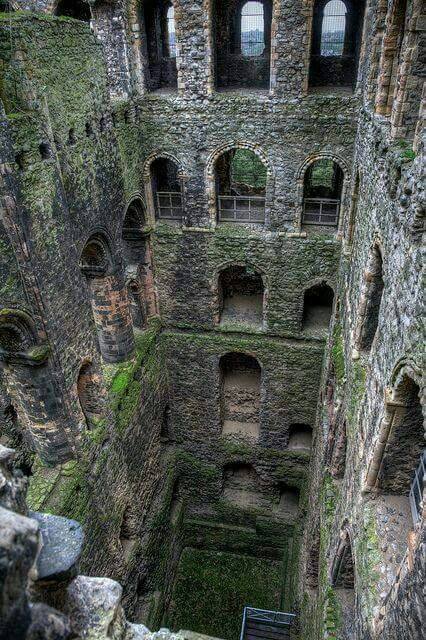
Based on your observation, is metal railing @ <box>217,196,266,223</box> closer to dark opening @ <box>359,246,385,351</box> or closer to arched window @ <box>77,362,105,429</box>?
arched window @ <box>77,362,105,429</box>

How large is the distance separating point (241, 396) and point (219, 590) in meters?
6.25

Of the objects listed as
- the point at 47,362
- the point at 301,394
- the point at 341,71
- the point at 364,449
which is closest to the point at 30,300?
the point at 47,362

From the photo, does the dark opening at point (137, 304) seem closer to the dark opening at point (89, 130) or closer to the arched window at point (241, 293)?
the arched window at point (241, 293)

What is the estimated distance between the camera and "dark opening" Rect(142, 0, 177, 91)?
1212 cm

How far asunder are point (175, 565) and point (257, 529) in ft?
9.86

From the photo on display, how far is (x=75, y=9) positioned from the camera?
12.1 m

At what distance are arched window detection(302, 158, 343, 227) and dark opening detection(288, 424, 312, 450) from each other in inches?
264

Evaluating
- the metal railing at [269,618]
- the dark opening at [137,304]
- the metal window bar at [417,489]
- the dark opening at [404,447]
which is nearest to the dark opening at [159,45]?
the dark opening at [137,304]

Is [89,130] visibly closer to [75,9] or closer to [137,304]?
[75,9]

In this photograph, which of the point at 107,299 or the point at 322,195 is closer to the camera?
the point at 107,299

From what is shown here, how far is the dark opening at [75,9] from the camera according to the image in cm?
1184

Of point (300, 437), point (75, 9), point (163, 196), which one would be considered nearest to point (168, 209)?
point (163, 196)

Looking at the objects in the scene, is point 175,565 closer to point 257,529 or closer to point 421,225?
point 257,529

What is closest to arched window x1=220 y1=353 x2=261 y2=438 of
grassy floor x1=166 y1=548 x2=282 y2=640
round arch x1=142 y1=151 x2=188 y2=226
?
grassy floor x1=166 y1=548 x2=282 y2=640
